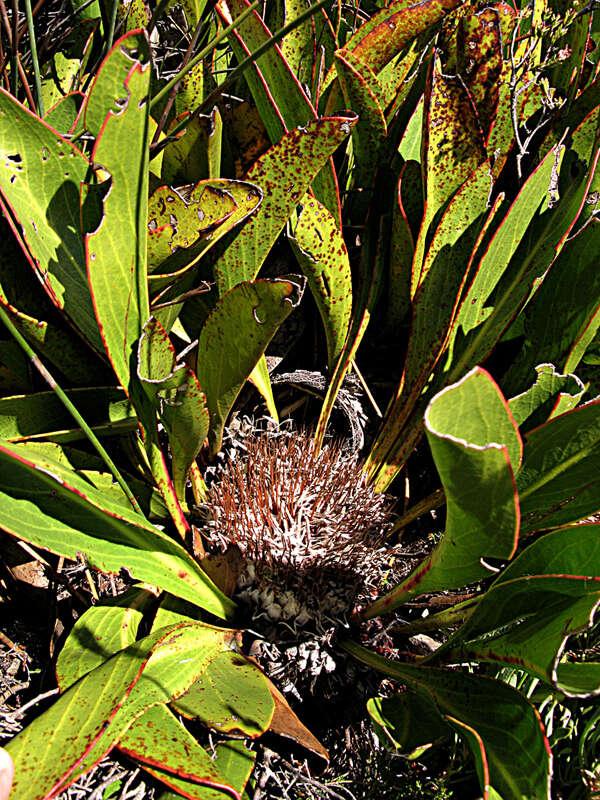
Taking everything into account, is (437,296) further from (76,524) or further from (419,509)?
(76,524)

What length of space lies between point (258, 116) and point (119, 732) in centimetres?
88

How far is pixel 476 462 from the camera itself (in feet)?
1.59

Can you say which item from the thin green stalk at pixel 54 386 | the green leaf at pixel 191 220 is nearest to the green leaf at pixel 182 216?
the green leaf at pixel 191 220

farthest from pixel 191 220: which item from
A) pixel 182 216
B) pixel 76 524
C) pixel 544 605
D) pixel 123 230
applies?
pixel 544 605

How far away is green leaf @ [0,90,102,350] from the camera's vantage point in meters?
0.71

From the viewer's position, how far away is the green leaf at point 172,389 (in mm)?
706

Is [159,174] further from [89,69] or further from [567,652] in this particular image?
[567,652]

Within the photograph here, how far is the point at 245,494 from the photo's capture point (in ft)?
3.10

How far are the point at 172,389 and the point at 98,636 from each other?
0.34 metres

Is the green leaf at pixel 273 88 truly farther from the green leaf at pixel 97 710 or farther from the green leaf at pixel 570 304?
the green leaf at pixel 97 710

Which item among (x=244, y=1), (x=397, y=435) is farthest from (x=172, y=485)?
(x=244, y=1)

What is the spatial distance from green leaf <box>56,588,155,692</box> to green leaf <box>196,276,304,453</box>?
29 cm

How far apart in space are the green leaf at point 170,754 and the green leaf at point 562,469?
480 mm

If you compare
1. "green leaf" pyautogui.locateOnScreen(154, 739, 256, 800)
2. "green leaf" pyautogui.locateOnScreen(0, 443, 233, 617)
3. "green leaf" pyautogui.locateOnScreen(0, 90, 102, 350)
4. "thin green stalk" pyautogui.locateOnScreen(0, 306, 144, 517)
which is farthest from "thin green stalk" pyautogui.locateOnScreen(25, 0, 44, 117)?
"green leaf" pyautogui.locateOnScreen(154, 739, 256, 800)
